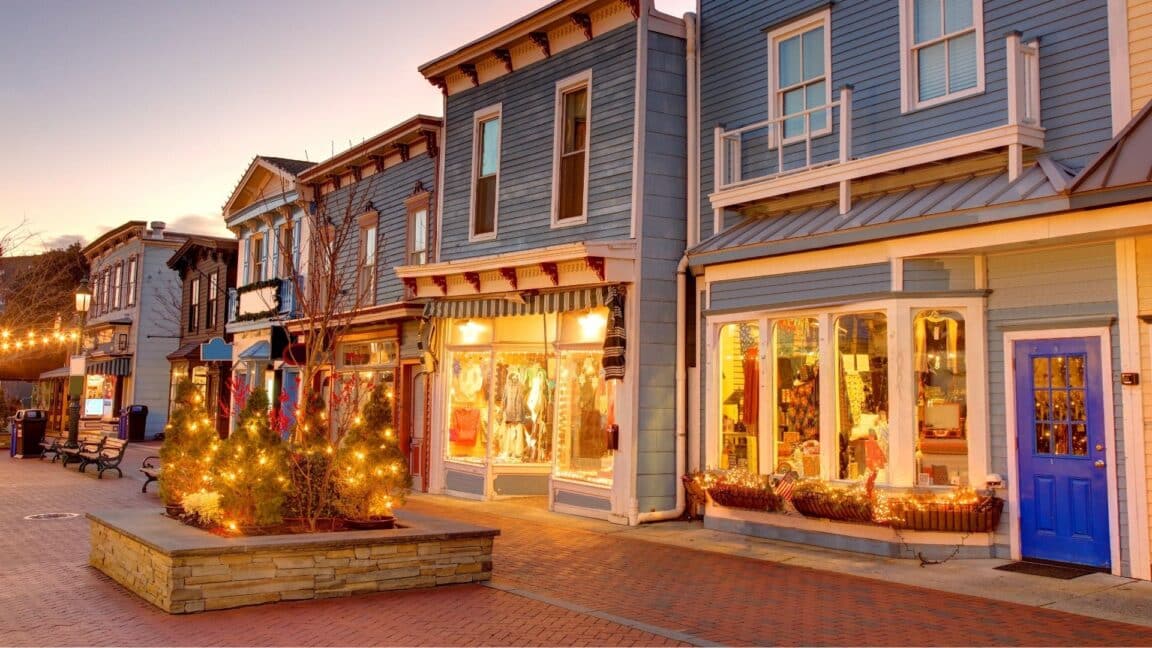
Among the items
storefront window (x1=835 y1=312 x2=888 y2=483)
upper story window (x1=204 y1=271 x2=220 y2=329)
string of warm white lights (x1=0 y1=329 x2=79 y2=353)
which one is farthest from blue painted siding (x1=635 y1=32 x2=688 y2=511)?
upper story window (x1=204 y1=271 x2=220 y2=329)

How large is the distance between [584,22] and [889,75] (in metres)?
5.55

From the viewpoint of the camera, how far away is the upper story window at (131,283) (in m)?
39.7

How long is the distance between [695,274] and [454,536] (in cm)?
646

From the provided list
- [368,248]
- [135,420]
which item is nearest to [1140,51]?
[368,248]

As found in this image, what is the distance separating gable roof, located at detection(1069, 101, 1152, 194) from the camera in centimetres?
893

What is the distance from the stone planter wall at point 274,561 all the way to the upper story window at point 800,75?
7.35 metres

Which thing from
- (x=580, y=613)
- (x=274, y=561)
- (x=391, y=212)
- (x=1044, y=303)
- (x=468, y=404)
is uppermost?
(x=391, y=212)

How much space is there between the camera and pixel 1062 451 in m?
10.5

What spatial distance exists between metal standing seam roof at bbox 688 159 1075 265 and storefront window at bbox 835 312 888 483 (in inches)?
45.2

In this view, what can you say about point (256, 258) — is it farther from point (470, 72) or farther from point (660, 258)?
point (660, 258)

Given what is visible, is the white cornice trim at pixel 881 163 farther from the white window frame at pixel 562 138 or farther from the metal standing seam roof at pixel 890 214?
the white window frame at pixel 562 138

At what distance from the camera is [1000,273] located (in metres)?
11.2

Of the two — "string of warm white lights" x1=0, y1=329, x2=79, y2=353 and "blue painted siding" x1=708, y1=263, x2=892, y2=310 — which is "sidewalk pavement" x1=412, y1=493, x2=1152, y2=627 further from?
"string of warm white lights" x1=0, y1=329, x2=79, y2=353

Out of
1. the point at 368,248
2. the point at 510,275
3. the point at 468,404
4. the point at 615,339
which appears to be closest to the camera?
the point at 615,339
